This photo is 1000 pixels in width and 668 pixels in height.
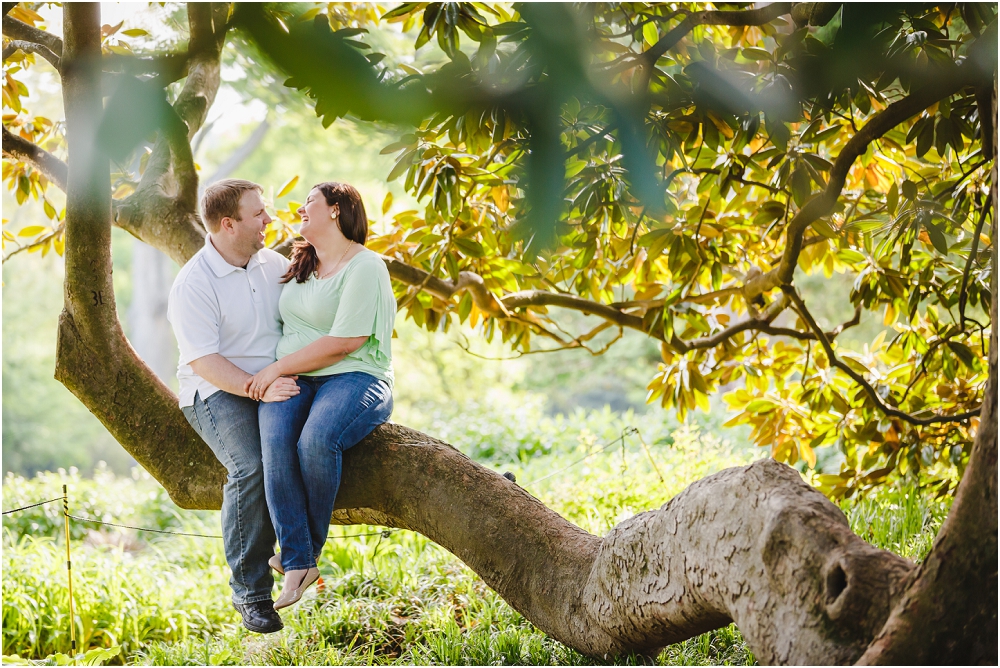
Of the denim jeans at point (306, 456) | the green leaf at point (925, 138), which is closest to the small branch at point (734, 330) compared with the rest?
the green leaf at point (925, 138)

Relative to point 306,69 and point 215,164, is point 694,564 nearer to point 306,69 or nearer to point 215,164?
point 306,69

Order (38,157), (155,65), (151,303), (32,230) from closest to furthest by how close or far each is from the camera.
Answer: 1. (155,65)
2. (38,157)
3. (32,230)
4. (151,303)

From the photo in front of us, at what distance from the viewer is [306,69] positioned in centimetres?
48

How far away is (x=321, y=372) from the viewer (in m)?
2.14

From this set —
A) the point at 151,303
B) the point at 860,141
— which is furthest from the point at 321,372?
the point at 151,303

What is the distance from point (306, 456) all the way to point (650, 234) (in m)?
1.48

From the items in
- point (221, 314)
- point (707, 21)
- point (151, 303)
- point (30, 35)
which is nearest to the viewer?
point (707, 21)

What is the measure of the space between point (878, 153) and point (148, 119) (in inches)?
123

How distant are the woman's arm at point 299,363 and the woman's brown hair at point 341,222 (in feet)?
0.84

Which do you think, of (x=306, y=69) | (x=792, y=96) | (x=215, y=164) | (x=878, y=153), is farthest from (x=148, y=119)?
(x=215, y=164)

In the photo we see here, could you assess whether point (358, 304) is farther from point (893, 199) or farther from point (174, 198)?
point (893, 199)

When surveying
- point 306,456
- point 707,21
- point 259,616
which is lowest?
point 259,616

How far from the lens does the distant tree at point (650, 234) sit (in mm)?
608

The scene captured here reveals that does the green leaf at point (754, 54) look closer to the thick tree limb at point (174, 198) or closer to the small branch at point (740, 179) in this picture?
the small branch at point (740, 179)
